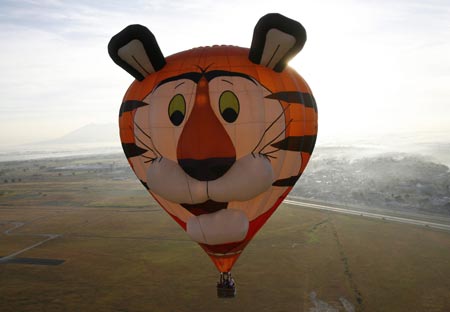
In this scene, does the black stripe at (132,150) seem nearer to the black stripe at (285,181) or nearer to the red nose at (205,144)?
the red nose at (205,144)

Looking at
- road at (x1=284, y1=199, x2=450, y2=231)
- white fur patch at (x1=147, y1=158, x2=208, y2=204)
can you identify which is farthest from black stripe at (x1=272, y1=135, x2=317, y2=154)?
road at (x1=284, y1=199, x2=450, y2=231)

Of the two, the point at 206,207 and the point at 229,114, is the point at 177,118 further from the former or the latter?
the point at 206,207

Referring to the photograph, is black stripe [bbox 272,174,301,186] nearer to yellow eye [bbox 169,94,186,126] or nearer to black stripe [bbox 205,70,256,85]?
black stripe [bbox 205,70,256,85]

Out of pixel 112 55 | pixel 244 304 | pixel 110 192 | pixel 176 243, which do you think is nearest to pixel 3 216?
pixel 110 192

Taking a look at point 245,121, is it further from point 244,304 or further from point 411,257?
point 411,257

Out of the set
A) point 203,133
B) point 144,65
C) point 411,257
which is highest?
point 144,65

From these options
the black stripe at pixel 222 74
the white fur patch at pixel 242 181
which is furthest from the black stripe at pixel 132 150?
the black stripe at pixel 222 74
